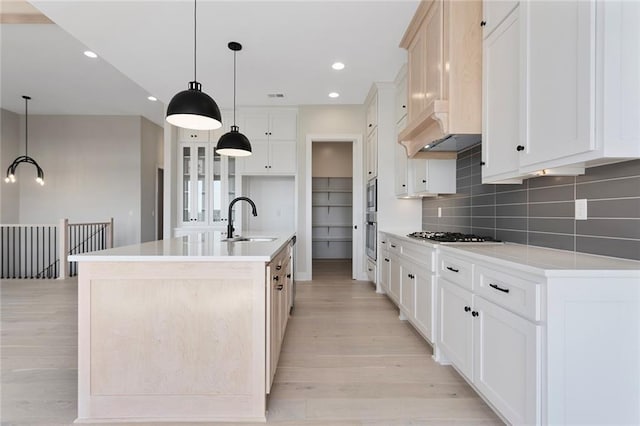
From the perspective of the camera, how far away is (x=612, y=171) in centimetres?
155

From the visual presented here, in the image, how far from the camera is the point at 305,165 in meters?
5.23

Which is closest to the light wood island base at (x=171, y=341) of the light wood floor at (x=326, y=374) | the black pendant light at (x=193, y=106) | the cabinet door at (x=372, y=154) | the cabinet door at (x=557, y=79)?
the light wood floor at (x=326, y=374)

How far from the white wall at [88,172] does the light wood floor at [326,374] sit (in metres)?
3.56

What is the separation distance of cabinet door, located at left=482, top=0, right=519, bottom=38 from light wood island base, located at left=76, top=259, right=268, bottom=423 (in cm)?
204

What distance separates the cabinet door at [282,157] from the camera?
17.3 feet

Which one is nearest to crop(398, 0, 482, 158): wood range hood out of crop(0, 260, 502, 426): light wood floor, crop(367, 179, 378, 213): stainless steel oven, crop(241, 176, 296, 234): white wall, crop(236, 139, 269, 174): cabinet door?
crop(0, 260, 502, 426): light wood floor

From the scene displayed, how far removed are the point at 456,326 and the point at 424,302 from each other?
1.75ft

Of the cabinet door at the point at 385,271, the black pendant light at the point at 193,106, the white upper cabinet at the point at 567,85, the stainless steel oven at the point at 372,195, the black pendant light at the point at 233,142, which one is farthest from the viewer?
the stainless steel oven at the point at 372,195

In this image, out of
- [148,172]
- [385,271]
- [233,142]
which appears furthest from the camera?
[148,172]

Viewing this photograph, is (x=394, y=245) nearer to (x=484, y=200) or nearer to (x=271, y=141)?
(x=484, y=200)

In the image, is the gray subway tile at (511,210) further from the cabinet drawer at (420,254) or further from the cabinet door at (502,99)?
the cabinet drawer at (420,254)

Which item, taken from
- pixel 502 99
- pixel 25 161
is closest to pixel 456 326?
pixel 502 99

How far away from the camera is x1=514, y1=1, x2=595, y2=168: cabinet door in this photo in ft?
4.30

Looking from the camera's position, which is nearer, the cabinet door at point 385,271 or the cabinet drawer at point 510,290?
the cabinet drawer at point 510,290
